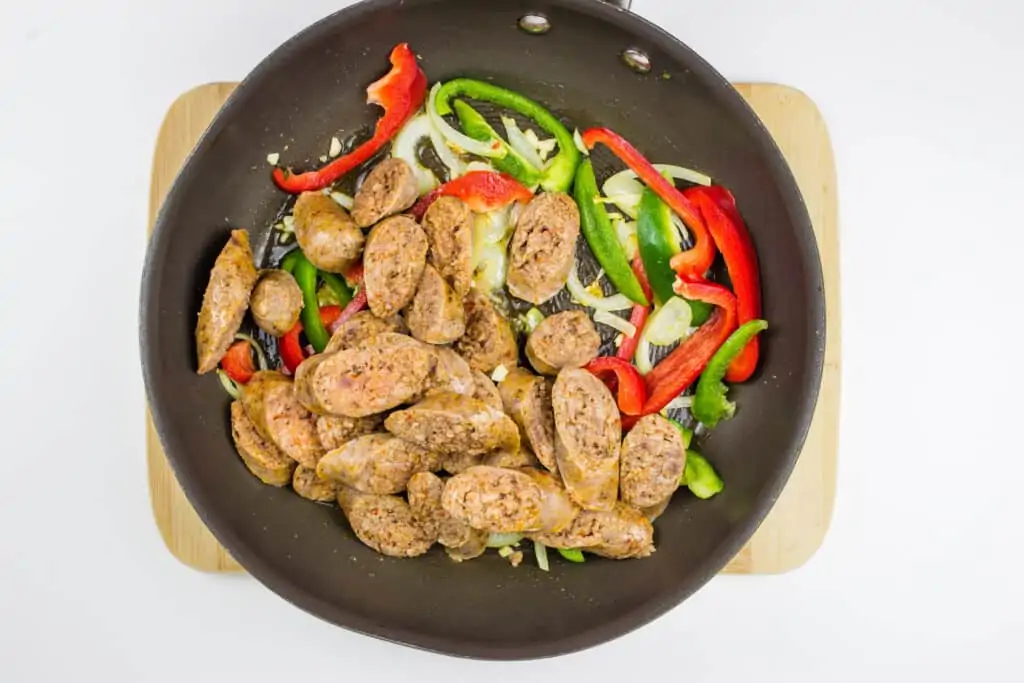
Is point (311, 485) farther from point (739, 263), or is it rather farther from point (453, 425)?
point (739, 263)

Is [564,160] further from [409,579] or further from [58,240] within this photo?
[58,240]

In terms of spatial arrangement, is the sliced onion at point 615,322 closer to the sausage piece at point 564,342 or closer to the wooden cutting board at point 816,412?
the sausage piece at point 564,342

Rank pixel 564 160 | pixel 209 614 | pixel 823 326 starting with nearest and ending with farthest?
pixel 823 326 → pixel 564 160 → pixel 209 614

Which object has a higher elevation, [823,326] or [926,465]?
[823,326]

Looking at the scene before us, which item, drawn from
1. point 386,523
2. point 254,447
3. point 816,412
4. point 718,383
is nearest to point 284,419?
point 254,447

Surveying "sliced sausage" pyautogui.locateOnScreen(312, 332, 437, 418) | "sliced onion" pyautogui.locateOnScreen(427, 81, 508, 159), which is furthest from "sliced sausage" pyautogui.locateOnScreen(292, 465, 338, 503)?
"sliced onion" pyautogui.locateOnScreen(427, 81, 508, 159)

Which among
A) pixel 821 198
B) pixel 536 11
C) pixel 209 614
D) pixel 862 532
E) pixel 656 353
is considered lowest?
pixel 209 614

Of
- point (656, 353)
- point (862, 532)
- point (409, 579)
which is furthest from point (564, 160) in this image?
point (862, 532)
